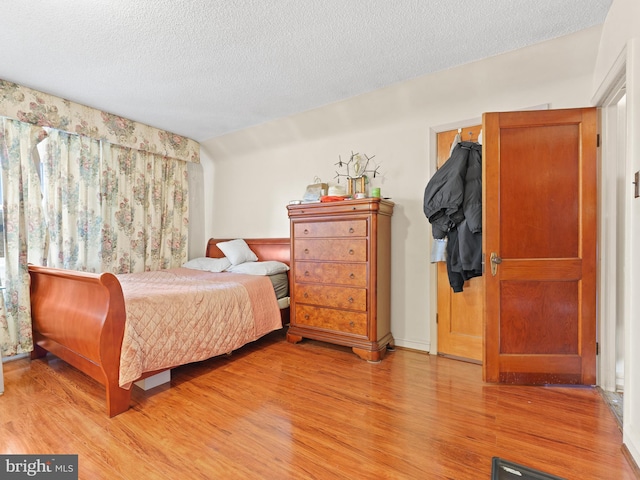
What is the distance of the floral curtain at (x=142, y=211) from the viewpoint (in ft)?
11.2

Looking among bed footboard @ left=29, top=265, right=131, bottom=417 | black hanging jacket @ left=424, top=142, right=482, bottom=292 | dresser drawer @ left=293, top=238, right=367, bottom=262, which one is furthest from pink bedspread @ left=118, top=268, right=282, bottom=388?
black hanging jacket @ left=424, top=142, right=482, bottom=292

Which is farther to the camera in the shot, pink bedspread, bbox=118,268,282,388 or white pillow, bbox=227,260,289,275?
white pillow, bbox=227,260,289,275

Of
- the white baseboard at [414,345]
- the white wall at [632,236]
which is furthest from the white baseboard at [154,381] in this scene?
the white wall at [632,236]

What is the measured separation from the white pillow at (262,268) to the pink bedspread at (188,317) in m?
0.14

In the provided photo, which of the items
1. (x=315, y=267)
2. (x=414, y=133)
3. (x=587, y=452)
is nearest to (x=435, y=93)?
(x=414, y=133)

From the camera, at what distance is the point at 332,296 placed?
9.25 ft

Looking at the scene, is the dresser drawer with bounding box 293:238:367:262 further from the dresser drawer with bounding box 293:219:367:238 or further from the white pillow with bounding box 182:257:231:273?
the white pillow with bounding box 182:257:231:273

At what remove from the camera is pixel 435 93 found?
8.70 feet

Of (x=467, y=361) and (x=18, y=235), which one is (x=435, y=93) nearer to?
(x=467, y=361)

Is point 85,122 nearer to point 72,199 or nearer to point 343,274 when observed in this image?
point 72,199

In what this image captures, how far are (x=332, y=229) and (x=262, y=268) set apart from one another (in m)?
0.93

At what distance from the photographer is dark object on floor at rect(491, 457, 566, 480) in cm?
131

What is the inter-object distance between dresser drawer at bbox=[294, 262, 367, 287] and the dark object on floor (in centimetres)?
147

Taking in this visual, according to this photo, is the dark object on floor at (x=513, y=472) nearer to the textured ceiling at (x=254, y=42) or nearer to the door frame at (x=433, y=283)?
the door frame at (x=433, y=283)
